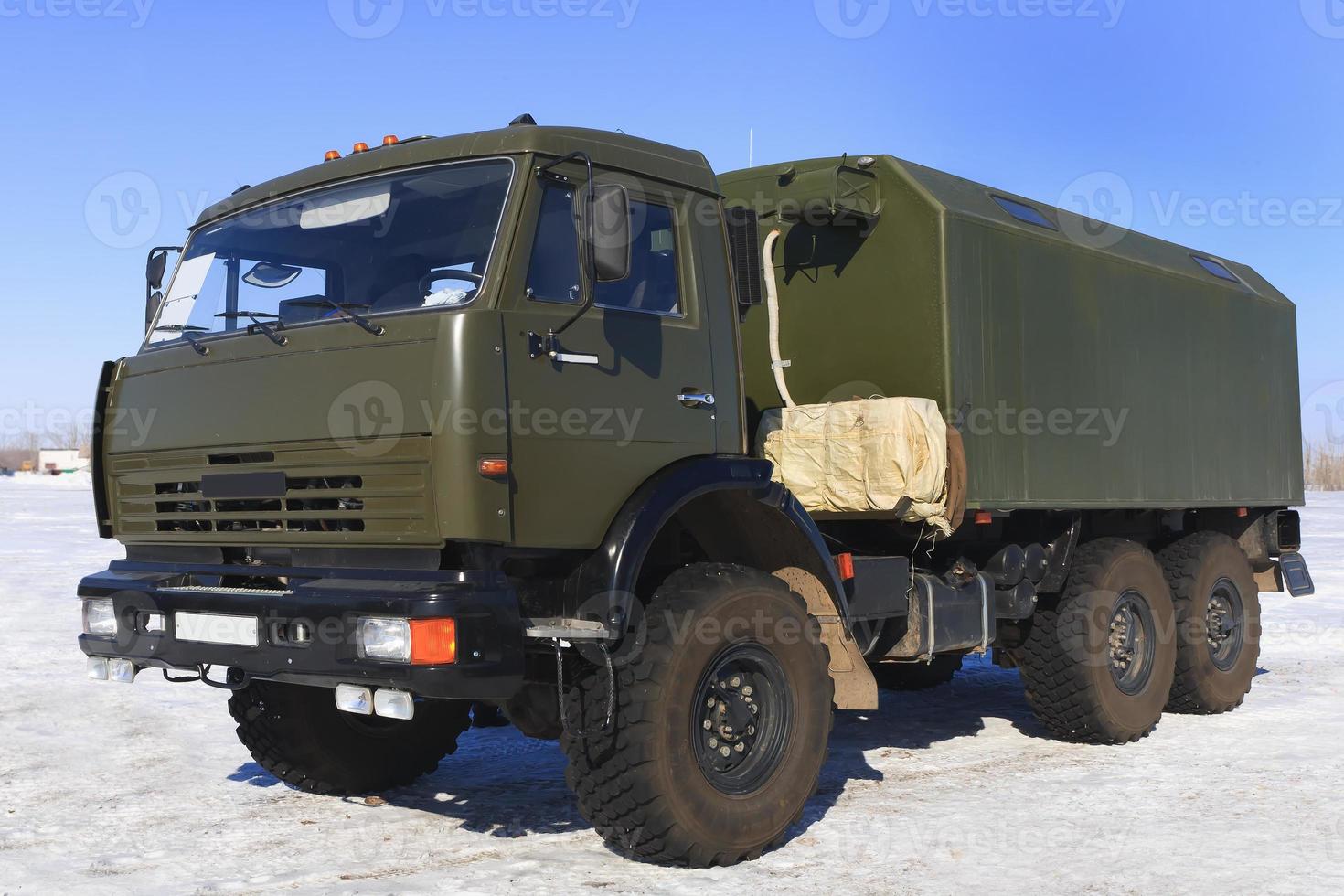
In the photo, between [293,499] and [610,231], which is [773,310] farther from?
[293,499]

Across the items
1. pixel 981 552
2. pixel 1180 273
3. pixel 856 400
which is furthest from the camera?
pixel 1180 273

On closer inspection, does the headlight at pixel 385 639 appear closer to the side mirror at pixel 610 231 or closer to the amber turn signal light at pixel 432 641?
the amber turn signal light at pixel 432 641

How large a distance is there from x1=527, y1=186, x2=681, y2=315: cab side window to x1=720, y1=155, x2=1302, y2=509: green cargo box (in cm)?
155

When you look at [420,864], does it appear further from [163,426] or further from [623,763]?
[163,426]

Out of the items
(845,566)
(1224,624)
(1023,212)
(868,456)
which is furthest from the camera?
(1224,624)

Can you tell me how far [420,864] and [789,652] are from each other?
1766 mm

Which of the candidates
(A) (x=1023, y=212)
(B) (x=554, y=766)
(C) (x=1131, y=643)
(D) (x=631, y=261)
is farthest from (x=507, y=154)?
(C) (x=1131, y=643)

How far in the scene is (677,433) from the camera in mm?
5445

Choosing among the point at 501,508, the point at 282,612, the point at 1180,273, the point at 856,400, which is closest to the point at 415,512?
the point at 501,508

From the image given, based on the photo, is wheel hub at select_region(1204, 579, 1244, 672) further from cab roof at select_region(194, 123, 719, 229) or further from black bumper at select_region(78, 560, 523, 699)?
black bumper at select_region(78, 560, 523, 699)

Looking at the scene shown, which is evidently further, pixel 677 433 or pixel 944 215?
pixel 944 215

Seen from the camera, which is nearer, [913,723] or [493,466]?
[493,466]

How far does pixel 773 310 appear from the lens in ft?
23.6

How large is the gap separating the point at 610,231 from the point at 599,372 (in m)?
0.59
